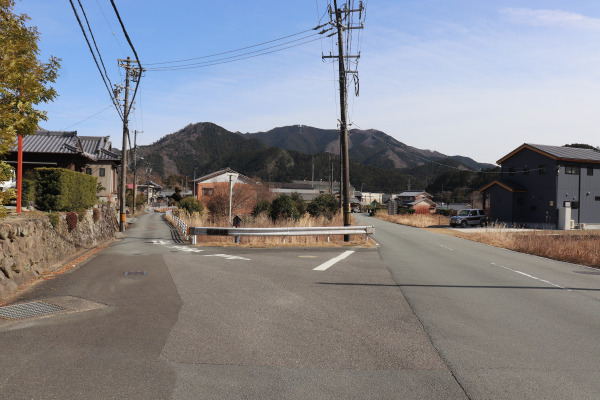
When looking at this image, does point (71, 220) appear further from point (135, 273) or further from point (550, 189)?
point (550, 189)

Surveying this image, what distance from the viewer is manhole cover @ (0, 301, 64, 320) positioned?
680cm

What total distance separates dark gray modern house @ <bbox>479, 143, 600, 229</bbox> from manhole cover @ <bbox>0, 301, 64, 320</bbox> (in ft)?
136

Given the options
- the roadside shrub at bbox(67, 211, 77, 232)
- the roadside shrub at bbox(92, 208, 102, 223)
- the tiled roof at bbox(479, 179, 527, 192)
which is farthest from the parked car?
the roadside shrub at bbox(67, 211, 77, 232)

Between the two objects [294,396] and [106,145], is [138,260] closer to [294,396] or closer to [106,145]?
[294,396]

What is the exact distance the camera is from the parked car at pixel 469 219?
4288 cm

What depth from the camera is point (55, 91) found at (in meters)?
8.85

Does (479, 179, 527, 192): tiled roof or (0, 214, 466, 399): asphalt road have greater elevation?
(479, 179, 527, 192): tiled roof

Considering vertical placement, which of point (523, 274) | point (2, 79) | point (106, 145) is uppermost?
point (106, 145)

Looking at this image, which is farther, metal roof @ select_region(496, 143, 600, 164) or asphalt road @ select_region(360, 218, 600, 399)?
metal roof @ select_region(496, 143, 600, 164)

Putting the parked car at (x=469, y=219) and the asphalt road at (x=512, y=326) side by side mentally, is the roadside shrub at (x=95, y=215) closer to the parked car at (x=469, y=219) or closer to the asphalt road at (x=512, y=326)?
the asphalt road at (x=512, y=326)

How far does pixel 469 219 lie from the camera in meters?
43.4

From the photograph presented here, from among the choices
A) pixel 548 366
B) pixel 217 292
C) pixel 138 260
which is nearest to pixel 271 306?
pixel 217 292

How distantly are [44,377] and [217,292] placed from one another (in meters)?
4.45

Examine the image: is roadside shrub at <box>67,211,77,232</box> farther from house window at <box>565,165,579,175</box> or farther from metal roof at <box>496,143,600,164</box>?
house window at <box>565,165,579,175</box>
